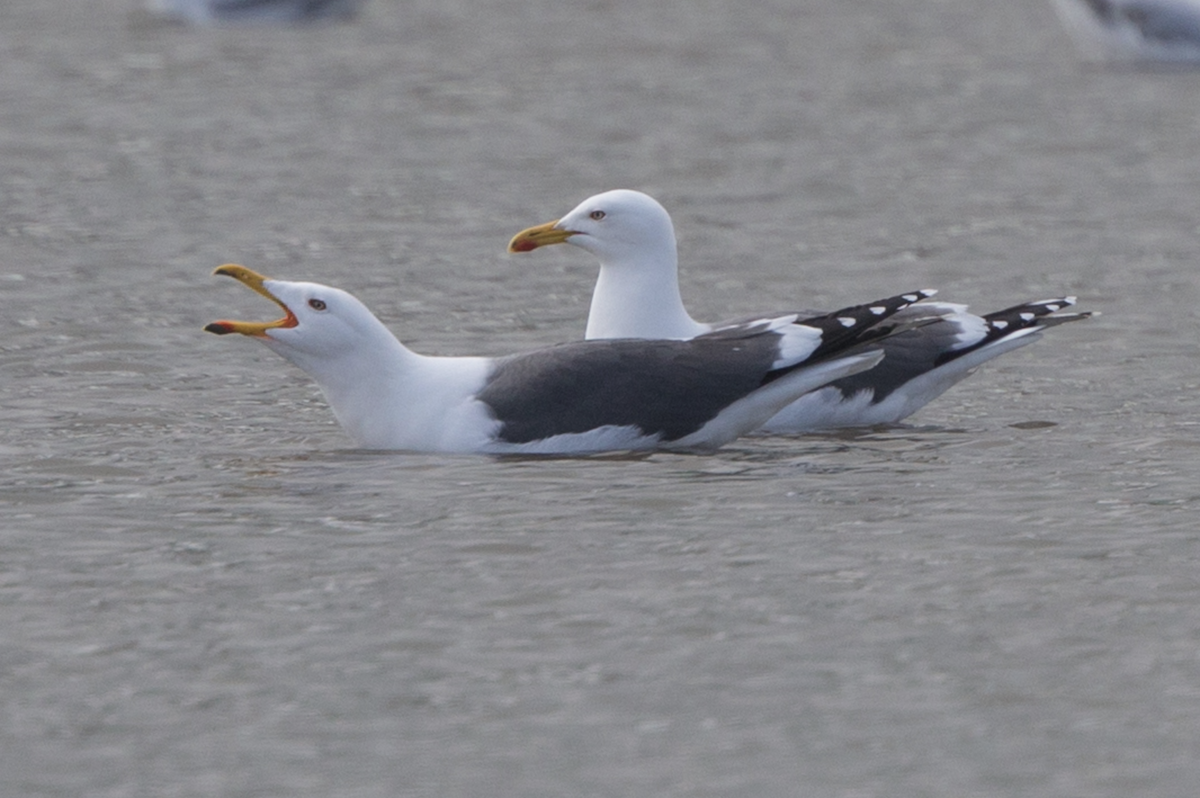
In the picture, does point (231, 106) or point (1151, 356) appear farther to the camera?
point (231, 106)

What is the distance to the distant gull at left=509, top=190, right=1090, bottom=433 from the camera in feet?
38.2

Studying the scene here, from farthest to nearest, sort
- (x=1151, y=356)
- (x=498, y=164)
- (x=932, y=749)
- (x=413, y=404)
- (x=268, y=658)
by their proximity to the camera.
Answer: (x=498, y=164) → (x=1151, y=356) → (x=413, y=404) → (x=268, y=658) → (x=932, y=749)

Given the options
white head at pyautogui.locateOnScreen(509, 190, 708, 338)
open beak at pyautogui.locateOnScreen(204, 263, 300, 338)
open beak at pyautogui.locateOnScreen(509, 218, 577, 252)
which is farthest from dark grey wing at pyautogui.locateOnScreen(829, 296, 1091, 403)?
open beak at pyautogui.locateOnScreen(204, 263, 300, 338)

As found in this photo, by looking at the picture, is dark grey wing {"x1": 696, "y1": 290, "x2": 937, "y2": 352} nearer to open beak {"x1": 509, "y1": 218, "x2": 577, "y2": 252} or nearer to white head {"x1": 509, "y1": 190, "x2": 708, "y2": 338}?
white head {"x1": 509, "y1": 190, "x2": 708, "y2": 338}

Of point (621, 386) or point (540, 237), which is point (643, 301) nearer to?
point (540, 237)

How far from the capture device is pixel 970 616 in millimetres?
8406

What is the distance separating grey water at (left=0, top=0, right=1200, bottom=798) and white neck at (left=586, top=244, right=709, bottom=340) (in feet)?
2.82

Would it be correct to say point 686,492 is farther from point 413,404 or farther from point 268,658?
point 268,658

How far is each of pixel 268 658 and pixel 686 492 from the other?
2692 millimetres

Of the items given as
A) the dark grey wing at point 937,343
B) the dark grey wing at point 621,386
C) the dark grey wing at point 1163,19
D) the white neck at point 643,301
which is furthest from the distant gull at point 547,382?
the dark grey wing at point 1163,19

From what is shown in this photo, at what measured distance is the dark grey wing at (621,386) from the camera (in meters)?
10.7

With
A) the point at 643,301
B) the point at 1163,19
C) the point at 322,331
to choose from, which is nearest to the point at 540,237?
the point at 643,301

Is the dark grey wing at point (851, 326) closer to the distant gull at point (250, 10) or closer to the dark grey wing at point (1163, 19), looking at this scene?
the dark grey wing at point (1163, 19)

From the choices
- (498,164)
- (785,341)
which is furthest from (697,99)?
(785,341)
